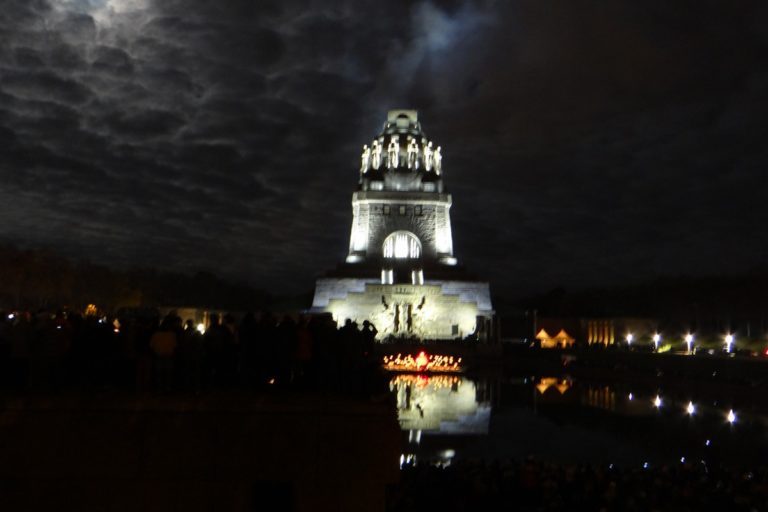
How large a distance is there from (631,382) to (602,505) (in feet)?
76.3

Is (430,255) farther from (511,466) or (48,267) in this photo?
(511,466)

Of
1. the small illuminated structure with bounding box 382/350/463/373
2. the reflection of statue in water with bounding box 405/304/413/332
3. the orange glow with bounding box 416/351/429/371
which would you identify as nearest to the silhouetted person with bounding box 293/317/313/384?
the small illuminated structure with bounding box 382/350/463/373

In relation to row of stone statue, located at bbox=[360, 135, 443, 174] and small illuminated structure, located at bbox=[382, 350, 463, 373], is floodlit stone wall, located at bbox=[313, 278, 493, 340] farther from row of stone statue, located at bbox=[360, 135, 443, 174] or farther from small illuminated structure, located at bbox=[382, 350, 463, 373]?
row of stone statue, located at bbox=[360, 135, 443, 174]

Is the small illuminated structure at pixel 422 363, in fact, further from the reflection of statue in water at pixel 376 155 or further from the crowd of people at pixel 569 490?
the reflection of statue in water at pixel 376 155

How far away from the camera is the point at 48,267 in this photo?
200 ft

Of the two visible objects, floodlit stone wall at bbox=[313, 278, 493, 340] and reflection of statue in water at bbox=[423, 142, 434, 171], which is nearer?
floodlit stone wall at bbox=[313, 278, 493, 340]

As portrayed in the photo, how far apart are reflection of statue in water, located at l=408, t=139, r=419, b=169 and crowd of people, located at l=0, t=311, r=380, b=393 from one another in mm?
54017

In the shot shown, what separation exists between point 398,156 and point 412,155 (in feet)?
4.10

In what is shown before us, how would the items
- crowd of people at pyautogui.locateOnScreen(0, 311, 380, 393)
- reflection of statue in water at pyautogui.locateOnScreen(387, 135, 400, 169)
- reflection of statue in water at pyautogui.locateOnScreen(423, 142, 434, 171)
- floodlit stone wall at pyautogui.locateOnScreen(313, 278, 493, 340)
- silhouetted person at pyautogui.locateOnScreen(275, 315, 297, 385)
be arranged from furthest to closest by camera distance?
reflection of statue in water at pyautogui.locateOnScreen(423, 142, 434, 171), reflection of statue in water at pyautogui.locateOnScreen(387, 135, 400, 169), floodlit stone wall at pyautogui.locateOnScreen(313, 278, 493, 340), silhouetted person at pyautogui.locateOnScreen(275, 315, 297, 385), crowd of people at pyautogui.locateOnScreen(0, 311, 380, 393)

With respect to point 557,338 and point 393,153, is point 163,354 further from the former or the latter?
point 557,338

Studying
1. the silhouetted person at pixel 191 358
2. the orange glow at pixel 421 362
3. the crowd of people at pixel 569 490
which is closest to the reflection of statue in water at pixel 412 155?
the orange glow at pixel 421 362

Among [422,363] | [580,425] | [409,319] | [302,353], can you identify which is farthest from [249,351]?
[409,319]

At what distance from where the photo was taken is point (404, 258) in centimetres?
6256

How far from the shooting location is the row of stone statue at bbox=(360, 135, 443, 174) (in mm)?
65562
